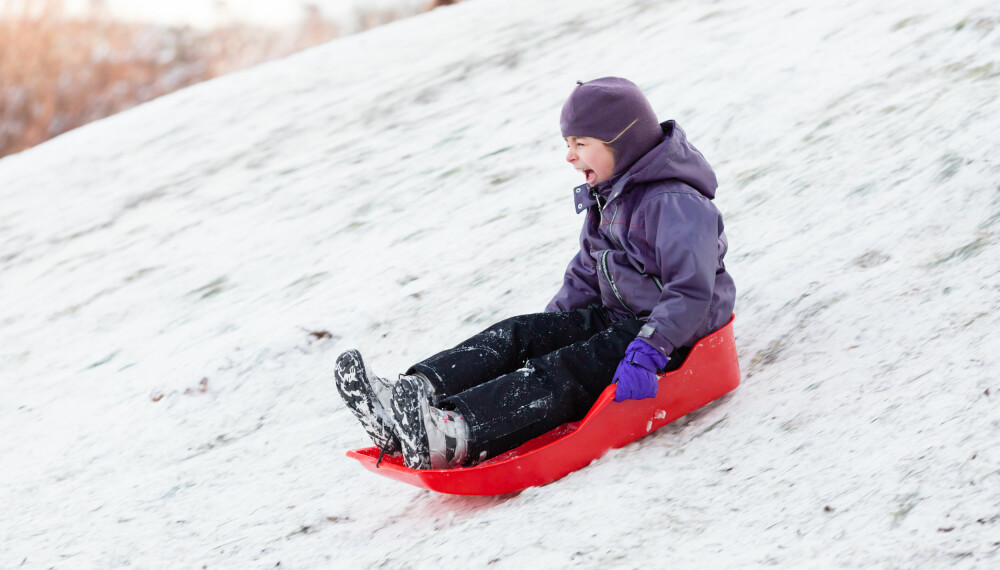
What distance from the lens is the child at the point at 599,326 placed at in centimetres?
202

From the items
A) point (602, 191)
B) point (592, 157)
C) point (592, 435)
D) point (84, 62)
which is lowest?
point (592, 435)

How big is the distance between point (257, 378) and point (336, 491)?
909 mm

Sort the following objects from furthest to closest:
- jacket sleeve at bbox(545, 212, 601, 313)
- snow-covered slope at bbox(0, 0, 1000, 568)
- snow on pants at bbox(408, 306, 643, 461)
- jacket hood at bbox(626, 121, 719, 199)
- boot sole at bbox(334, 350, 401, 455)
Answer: jacket sleeve at bbox(545, 212, 601, 313), jacket hood at bbox(626, 121, 719, 199), snow on pants at bbox(408, 306, 643, 461), boot sole at bbox(334, 350, 401, 455), snow-covered slope at bbox(0, 0, 1000, 568)

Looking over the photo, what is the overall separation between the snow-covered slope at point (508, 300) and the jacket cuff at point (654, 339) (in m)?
0.26

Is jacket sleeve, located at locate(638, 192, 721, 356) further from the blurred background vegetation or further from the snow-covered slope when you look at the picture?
the blurred background vegetation

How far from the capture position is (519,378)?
2.13m

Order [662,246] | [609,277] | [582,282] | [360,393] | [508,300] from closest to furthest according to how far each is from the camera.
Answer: [360,393] < [662,246] < [609,277] < [582,282] < [508,300]

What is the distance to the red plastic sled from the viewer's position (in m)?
2.01

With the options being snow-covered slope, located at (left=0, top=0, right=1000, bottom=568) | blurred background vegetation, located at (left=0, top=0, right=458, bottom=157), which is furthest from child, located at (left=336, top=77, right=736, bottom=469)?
blurred background vegetation, located at (left=0, top=0, right=458, bottom=157)

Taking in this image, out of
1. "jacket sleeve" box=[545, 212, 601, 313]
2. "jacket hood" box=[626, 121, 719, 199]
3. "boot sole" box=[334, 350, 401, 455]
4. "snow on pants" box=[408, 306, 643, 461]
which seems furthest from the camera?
"jacket sleeve" box=[545, 212, 601, 313]

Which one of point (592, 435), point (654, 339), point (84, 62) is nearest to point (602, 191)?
point (654, 339)

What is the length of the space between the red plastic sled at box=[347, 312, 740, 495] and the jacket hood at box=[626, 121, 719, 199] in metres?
0.37

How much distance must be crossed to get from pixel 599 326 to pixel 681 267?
0.39 metres

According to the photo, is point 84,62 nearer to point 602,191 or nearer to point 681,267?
point 602,191
